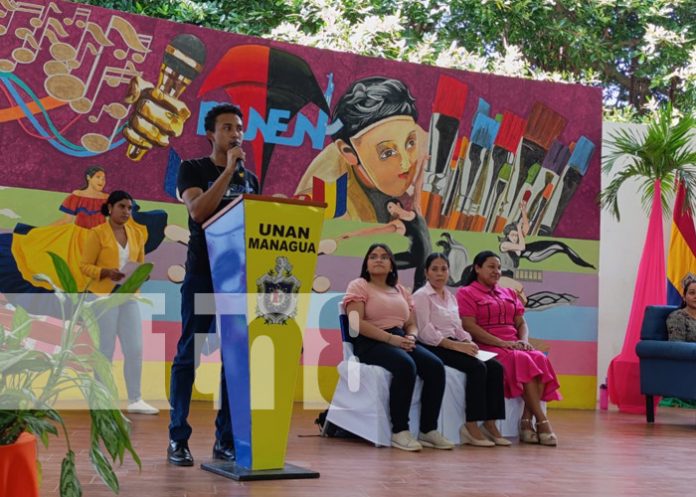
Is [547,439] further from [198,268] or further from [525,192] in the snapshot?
[525,192]

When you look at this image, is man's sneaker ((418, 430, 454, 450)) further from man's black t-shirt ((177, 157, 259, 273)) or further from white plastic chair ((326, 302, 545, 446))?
man's black t-shirt ((177, 157, 259, 273))

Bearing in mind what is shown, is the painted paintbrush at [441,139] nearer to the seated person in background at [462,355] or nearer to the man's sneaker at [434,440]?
the seated person in background at [462,355]

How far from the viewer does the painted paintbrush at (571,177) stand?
709 cm

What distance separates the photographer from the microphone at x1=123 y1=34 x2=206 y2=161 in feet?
19.6

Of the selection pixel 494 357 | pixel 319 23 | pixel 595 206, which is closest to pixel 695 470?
pixel 494 357

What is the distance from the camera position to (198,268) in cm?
356

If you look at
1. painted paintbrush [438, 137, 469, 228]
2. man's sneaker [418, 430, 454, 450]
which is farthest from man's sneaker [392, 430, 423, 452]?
painted paintbrush [438, 137, 469, 228]

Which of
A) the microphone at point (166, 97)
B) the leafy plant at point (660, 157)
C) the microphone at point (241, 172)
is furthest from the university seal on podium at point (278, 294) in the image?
the leafy plant at point (660, 157)

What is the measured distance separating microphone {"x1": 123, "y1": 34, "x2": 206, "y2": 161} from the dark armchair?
3.49m

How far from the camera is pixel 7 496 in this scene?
6.84 ft

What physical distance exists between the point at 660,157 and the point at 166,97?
3817 mm

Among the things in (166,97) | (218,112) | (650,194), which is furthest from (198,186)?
(650,194)

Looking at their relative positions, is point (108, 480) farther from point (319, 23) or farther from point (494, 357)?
point (319, 23)

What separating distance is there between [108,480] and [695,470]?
2.98 meters
